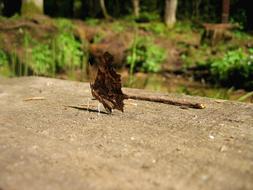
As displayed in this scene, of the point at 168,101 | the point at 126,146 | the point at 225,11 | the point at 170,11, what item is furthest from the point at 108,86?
the point at 170,11

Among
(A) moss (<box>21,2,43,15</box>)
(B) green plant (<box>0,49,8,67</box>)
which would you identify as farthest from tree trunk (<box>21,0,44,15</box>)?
(B) green plant (<box>0,49,8,67</box>)

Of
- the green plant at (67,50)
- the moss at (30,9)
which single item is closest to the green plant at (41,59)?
the green plant at (67,50)

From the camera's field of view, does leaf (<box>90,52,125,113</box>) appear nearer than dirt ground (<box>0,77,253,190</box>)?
No

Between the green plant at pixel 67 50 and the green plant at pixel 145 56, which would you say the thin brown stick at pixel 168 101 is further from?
the green plant at pixel 67 50

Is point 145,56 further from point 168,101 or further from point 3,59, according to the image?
point 168,101

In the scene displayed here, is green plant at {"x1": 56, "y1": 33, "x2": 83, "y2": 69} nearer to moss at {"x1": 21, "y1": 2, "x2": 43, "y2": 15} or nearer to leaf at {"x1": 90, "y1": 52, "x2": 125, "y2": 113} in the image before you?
moss at {"x1": 21, "y1": 2, "x2": 43, "y2": 15}
